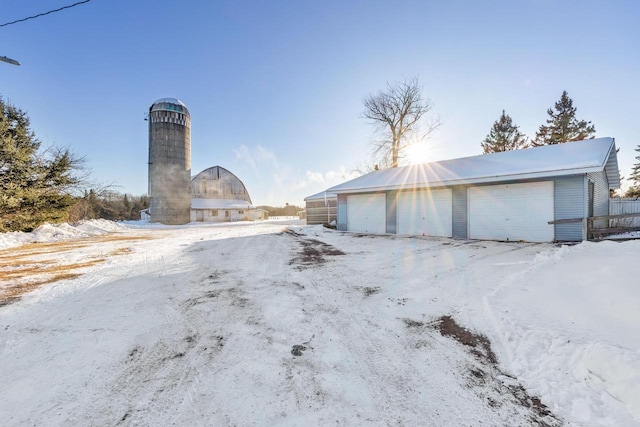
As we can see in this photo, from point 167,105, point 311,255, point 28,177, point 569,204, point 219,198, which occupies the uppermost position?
point 167,105

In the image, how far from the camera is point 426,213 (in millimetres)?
11789

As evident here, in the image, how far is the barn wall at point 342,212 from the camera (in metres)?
15.1

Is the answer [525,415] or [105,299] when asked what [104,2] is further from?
[525,415]

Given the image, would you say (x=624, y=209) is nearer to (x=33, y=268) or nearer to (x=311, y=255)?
(x=311, y=255)

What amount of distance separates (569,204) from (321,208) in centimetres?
1549

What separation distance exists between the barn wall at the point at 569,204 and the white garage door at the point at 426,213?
3405 mm

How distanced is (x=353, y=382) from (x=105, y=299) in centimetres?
428

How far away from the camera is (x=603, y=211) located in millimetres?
11672

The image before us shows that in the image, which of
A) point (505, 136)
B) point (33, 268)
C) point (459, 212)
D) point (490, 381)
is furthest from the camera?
point (505, 136)

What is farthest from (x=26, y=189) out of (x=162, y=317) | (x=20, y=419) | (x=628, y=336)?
(x=628, y=336)

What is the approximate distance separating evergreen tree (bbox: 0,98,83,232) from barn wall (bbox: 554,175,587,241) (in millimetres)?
21249

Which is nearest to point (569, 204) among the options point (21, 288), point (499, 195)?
point (499, 195)

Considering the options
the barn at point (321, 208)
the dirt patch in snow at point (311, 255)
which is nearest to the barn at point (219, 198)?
the barn at point (321, 208)

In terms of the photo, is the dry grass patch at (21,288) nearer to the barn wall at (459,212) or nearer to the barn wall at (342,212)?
the barn wall at (342,212)
